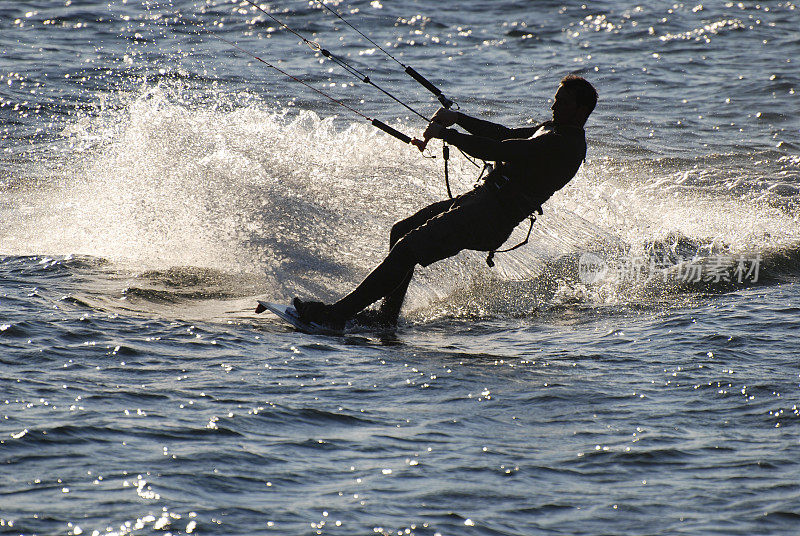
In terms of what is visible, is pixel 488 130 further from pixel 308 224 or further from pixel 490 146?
pixel 308 224

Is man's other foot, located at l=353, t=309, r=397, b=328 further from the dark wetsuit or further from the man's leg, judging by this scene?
the dark wetsuit

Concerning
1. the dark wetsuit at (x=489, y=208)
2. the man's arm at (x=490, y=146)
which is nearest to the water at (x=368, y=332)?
the dark wetsuit at (x=489, y=208)

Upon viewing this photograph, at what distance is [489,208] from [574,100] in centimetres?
98

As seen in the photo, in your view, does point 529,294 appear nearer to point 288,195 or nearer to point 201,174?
point 288,195

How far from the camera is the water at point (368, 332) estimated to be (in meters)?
4.28

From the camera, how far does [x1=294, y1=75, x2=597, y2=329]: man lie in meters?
6.50

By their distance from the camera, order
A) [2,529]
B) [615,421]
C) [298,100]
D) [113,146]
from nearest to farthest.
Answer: [2,529]
[615,421]
[113,146]
[298,100]

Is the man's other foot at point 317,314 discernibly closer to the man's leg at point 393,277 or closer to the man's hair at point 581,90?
the man's leg at point 393,277

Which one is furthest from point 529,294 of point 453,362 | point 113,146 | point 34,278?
point 113,146

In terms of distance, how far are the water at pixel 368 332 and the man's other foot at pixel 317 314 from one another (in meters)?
0.22

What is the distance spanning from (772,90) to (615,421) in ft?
45.3

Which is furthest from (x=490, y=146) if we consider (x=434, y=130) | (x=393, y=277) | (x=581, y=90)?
(x=393, y=277)

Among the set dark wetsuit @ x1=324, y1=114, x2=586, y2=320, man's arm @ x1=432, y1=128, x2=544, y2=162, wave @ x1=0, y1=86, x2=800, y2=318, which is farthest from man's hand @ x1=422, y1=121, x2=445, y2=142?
wave @ x1=0, y1=86, x2=800, y2=318

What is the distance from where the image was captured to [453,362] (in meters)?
6.36
